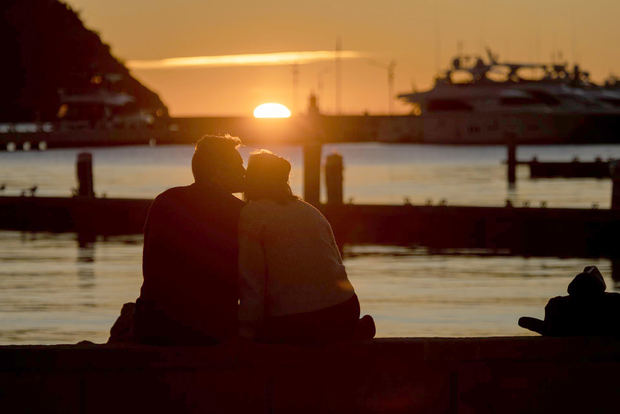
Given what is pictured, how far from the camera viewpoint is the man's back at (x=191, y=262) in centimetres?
759

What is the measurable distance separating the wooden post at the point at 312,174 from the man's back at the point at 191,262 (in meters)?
21.1

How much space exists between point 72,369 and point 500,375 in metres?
2.30

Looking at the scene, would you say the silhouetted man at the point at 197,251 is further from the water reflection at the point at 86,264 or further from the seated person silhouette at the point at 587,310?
the water reflection at the point at 86,264

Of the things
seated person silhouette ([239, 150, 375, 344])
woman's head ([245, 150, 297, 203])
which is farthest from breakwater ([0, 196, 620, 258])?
woman's head ([245, 150, 297, 203])

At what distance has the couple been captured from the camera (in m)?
7.59

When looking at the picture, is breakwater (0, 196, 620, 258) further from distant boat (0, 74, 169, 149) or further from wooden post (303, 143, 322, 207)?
distant boat (0, 74, 169, 149)

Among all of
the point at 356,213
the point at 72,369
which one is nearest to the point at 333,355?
the point at 72,369

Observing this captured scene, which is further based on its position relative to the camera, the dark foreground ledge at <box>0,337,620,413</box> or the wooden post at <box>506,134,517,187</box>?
the wooden post at <box>506,134,517,187</box>

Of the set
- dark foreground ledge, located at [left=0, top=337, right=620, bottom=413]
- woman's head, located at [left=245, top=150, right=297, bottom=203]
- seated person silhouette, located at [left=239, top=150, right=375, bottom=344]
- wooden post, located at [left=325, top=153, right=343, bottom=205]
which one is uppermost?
woman's head, located at [left=245, top=150, right=297, bottom=203]

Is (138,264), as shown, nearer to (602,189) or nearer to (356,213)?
(356,213)

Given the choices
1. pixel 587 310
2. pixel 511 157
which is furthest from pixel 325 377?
pixel 511 157

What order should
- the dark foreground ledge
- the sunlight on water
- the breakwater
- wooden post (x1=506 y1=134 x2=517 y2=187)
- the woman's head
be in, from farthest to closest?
wooden post (x1=506 y1=134 x2=517 y2=187), the breakwater, the sunlight on water, the dark foreground ledge, the woman's head

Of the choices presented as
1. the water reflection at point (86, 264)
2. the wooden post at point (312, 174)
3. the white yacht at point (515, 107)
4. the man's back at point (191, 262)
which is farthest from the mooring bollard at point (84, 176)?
the white yacht at point (515, 107)

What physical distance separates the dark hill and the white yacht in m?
50.3
